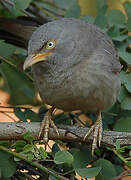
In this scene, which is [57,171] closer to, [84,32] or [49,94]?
[49,94]

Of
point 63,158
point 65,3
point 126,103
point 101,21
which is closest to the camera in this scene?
point 63,158

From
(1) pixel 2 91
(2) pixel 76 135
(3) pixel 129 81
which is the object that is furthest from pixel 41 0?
(2) pixel 76 135

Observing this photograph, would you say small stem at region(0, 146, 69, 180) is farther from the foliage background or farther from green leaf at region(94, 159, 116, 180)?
green leaf at region(94, 159, 116, 180)

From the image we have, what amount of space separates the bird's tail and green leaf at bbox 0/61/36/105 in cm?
27

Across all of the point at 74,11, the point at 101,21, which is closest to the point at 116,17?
the point at 101,21

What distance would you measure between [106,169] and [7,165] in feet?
2.15

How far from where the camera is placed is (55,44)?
2561mm

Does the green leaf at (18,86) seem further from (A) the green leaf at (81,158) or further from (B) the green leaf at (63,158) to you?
(B) the green leaf at (63,158)

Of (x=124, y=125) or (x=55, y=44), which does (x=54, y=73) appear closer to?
(x=55, y=44)

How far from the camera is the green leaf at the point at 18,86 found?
3178 mm

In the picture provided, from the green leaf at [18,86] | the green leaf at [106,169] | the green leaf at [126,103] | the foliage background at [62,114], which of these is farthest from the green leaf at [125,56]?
the green leaf at [106,169]

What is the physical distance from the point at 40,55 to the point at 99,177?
2.71 ft

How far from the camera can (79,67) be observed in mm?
2598

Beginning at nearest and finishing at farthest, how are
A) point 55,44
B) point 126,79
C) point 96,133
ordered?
1. point 55,44
2. point 96,133
3. point 126,79
